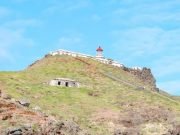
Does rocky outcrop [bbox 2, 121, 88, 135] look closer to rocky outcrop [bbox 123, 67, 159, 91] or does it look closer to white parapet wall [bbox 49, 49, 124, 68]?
white parapet wall [bbox 49, 49, 124, 68]

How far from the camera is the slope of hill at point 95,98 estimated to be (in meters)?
78.8

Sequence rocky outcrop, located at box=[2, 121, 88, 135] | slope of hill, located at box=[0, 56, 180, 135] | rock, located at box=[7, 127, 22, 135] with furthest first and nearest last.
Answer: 1. slope of hill, located at box=[0, 56, 180, 135]
2. rocky outcrop, located at box=[2, 121, 88, 135]
3. rock, located at box=[7, 127, 22, 135]

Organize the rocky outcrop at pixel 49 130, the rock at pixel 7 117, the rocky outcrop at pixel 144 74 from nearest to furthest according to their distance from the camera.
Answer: the rocky outcrop at pixel 49 130 → the rock at pixel 7 117 → the rocky outcrop at pixel 144 74

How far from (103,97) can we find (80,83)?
29.1 ft

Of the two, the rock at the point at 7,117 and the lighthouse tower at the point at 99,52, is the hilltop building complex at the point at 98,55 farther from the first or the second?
the rock at the point at 7,117

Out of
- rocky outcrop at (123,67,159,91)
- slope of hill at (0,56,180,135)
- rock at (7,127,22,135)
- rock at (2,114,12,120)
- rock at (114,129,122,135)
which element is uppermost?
rocky outcrop at (123,67,159,91)

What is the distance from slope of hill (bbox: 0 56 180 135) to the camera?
78.8 meters

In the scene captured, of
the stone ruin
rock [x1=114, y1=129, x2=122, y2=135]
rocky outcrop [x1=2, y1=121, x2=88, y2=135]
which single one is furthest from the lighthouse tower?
rocky outcrop [x1=2, y1=121, x2=88, y2=135]

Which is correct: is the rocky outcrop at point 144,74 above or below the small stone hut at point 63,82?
above

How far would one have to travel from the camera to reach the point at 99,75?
388 ft

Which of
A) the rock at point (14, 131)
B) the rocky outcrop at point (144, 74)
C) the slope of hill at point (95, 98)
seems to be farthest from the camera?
the rocky outcrop at point (144, 74)

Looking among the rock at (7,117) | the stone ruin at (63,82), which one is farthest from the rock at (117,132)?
the stone ruin at (63,82)

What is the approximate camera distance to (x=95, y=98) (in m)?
97.4

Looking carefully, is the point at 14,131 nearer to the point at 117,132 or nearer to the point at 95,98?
the point at 117,132
